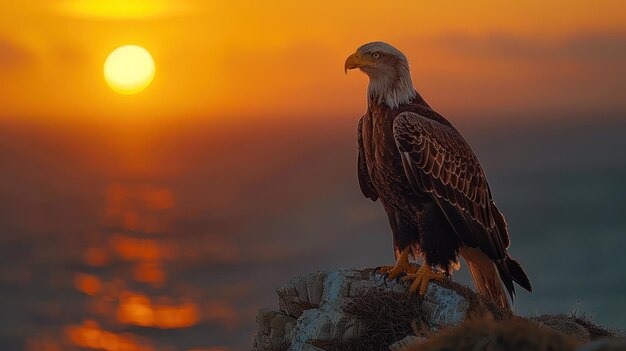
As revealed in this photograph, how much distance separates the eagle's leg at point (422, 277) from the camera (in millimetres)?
18125

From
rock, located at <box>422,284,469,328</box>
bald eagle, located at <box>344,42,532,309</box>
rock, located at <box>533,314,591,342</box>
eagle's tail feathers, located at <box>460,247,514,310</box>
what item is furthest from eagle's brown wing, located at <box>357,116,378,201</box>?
rock, located at <box>533,314,591,342</box>

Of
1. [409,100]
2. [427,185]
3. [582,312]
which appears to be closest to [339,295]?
[427,185]

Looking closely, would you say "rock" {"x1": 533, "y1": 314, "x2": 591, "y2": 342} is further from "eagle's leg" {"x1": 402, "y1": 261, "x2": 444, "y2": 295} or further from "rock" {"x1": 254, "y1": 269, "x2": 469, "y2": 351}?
"rock" {"x1": 254, "y1": 269, "x2": 469, "y2": 351}

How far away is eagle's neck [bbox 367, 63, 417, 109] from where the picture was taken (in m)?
18.6

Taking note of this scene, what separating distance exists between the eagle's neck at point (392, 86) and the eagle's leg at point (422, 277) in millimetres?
2734

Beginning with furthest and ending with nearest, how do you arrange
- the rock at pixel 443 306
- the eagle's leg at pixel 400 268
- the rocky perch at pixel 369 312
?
the eagle's leg at pixel 400 268 → the rocky perch at pixel 369 312 → the rock at pixel 443 306

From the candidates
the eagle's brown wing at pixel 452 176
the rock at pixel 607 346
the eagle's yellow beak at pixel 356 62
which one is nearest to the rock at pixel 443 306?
the eagle's brown wing at pixel 452 176

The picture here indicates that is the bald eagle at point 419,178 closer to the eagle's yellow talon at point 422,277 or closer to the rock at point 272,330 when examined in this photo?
the eagle's yellow talon at point 422,277

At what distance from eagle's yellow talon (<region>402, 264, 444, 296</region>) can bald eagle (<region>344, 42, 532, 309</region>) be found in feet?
0.05

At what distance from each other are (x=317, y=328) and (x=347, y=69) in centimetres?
435

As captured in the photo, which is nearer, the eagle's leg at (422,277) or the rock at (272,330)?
the eagle's leg at (422,277)

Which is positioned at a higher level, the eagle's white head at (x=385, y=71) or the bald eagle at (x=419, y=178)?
the eagle's white head at (x=385, y=71)

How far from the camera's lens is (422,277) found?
1828 centimetres

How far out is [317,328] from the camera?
18.2 m
